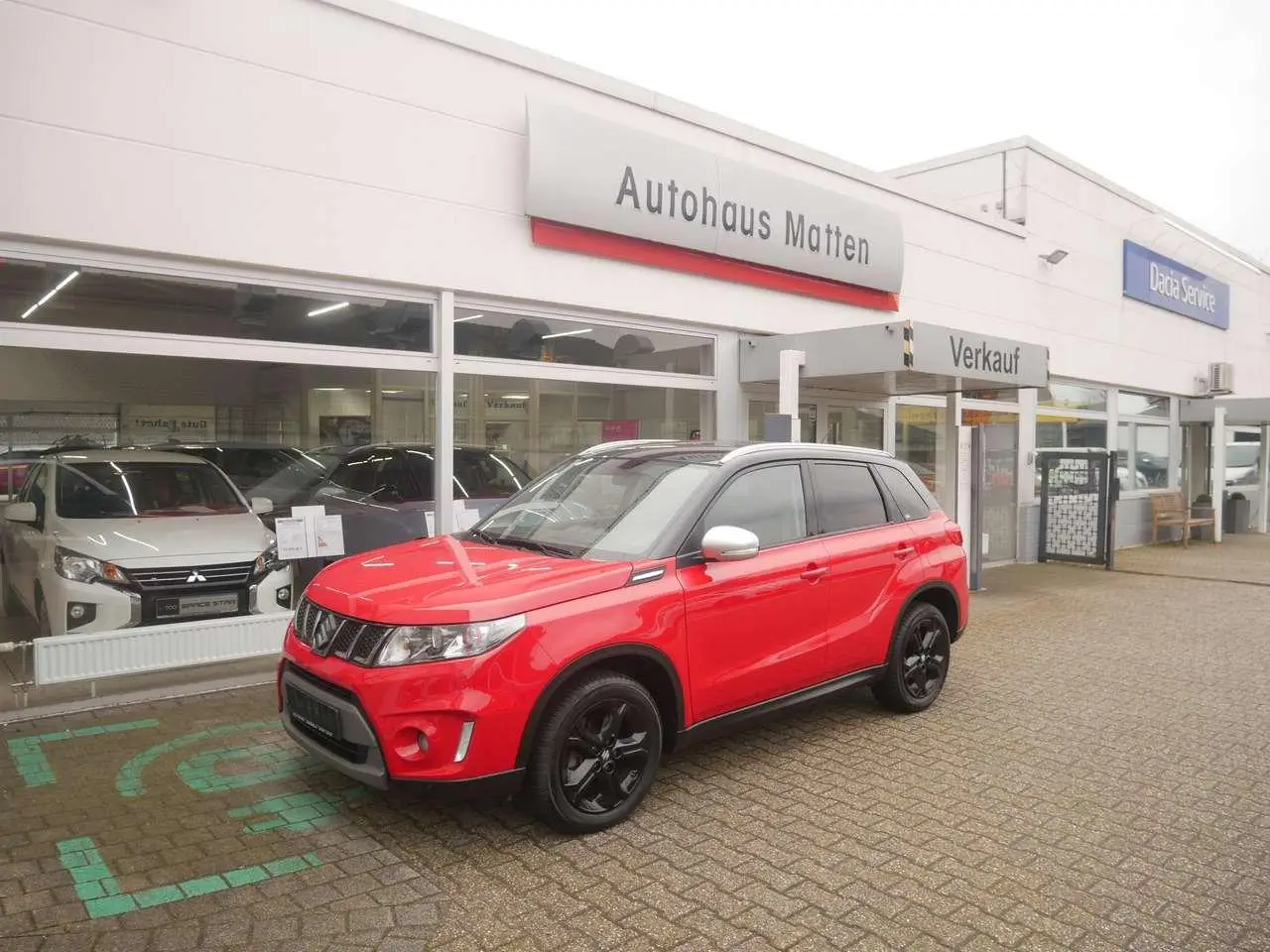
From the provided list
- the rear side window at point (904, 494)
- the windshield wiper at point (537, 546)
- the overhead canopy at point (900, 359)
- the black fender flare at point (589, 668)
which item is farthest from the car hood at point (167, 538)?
the overhead canopy at point (900, 359)

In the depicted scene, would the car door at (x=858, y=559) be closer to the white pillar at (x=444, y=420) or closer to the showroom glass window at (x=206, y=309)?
the white pillar at (x=444, y=420)

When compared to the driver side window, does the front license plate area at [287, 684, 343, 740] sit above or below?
below

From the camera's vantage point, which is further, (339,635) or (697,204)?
(697,204)

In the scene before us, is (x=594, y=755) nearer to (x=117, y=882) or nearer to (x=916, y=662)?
(x=117, y=882)

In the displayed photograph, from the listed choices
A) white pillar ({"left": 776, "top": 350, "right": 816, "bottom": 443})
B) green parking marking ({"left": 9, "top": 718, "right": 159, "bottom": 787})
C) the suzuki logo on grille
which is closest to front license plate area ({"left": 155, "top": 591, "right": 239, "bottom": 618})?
green parking marking ({"left": 9, "top": 718, "right": 159, "bottom": 787})

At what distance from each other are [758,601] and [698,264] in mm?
5362

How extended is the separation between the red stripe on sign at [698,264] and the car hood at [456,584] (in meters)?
4.12

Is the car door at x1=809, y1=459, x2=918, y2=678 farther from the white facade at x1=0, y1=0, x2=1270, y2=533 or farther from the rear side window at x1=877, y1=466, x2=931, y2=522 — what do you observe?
the white facade at x1=0, y1=0, x2=1270, y2=533

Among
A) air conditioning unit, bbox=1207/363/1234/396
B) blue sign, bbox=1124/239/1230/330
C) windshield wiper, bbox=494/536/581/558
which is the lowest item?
windshield wiper, bbox=494/536/581/558

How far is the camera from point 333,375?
22.1 feet

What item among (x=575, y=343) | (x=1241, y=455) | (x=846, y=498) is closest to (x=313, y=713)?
(x=846, y=498)

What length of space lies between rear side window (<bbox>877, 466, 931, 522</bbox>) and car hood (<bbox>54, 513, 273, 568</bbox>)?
174 inches

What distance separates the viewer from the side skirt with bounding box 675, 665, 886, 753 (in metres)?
4.15

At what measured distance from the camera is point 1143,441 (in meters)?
17.5
